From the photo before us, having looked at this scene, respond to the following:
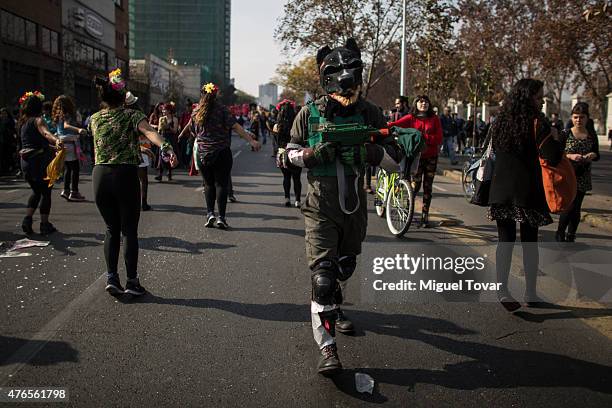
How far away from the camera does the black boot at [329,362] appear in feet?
12.2

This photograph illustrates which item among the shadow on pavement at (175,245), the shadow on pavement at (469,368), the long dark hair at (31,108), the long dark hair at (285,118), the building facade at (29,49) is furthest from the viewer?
the building facade at (29,49)

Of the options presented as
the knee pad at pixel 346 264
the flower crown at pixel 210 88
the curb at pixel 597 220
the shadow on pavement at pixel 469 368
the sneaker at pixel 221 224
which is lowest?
the shadow on pavement at pixel 469 368

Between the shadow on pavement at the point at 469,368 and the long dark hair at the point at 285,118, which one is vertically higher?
the long dark hair at the point at 285,118

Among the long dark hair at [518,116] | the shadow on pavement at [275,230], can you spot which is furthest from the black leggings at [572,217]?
the shadow on pavement at [275,230]

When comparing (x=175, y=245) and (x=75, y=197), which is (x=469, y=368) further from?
(x=75, y=197)

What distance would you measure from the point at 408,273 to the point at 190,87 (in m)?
128

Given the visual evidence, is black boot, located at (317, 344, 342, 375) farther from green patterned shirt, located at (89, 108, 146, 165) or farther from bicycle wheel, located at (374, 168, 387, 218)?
bicycle wheel, located at (374, 168, 387, 218)

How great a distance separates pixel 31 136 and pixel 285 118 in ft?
13.5

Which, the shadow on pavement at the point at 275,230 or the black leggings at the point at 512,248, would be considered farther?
the shadow on pavement at the point at 275,230

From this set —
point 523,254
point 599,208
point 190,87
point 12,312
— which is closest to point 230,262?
point 12,312

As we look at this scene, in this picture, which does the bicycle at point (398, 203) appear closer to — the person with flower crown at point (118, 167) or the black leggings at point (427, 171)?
the black leggings at point (427, 171)

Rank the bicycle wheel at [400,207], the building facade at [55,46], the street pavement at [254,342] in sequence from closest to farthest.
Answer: the street pavement at [254,342] → the bicycle wheel at [400,207] → the building facade at [55,46]

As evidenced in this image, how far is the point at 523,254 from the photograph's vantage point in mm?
5277

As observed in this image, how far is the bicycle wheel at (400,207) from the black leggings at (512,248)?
9.53 feet
